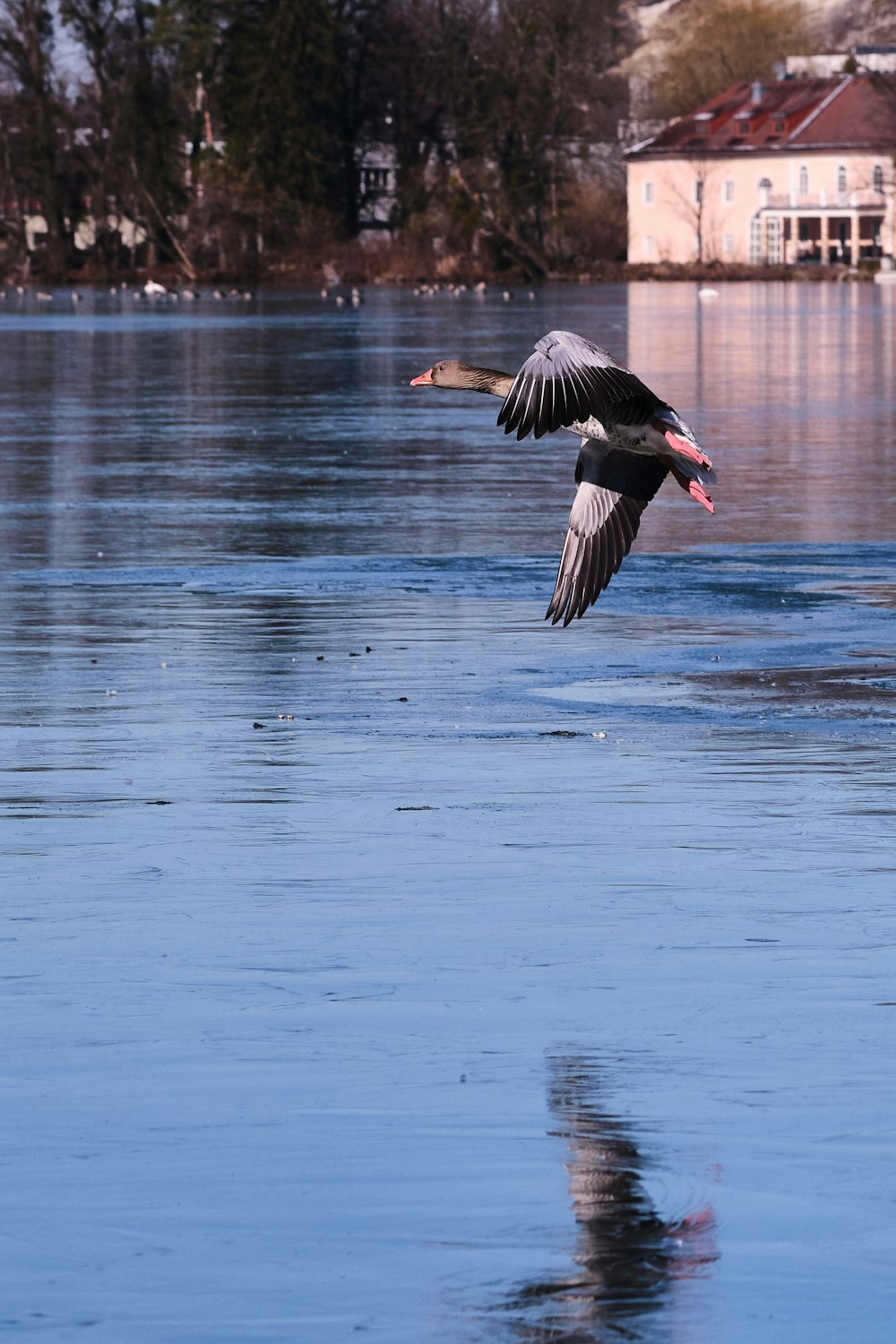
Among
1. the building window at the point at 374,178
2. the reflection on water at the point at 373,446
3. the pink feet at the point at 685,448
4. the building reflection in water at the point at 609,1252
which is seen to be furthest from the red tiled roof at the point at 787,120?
the building reflection in water at the point at 609,1252

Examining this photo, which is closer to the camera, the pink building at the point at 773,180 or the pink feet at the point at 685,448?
the pink feet at the point at 685,448

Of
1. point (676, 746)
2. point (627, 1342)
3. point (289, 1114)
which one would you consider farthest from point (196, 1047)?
point (676, 746)

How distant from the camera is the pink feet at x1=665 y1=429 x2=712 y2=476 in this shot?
918 centimetres

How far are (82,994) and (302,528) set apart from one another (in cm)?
1206

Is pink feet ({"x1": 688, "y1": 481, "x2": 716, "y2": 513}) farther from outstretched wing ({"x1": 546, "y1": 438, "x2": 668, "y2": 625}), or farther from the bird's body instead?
outstretched wing ({"x1": 546, "y1": 438, "x2": 668, "y2": 625})

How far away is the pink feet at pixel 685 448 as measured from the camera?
9.18 m

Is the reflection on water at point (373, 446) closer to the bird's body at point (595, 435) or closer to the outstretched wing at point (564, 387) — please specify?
the bird's body at point (595, 435)

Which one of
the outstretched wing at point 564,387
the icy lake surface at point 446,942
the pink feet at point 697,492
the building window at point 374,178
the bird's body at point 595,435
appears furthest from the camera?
the building window at point 374,178

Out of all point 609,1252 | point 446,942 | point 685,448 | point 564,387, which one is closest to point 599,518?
point 685,448

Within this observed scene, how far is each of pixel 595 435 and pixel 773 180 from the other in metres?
118

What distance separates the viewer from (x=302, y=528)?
18500 millimetres

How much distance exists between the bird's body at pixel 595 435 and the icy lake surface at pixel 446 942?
28.6 inches

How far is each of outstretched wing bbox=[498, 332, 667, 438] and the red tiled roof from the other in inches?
4340

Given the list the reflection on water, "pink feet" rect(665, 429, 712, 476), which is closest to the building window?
the reflection on water
